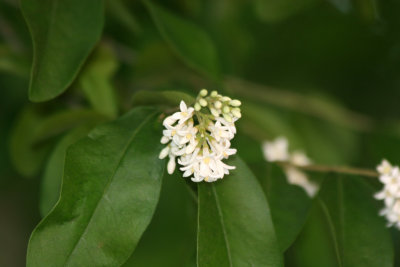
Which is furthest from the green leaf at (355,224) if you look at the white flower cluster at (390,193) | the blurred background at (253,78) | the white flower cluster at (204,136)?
the white flower cluster at (204,136)

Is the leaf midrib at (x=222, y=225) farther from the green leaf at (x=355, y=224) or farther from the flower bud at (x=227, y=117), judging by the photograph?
the green leaf at (x=355, y=224)

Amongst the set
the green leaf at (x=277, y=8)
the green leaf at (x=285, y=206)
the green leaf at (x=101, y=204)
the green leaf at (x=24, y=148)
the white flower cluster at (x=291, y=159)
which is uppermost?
Answer: the green leaf at (x=277, y=8)

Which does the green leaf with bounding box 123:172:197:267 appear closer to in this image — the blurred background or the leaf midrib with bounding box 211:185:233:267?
the blurred background

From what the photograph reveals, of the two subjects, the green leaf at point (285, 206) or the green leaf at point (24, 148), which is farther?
the green leaf at point (24, 148)

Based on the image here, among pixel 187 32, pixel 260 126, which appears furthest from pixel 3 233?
pixel 187 32

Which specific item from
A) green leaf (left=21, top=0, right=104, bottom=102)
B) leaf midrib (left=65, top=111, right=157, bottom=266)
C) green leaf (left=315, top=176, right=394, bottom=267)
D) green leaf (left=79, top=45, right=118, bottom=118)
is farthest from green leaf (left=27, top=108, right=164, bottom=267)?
green leaf (left=315, top=176, right=394, bottom=267)

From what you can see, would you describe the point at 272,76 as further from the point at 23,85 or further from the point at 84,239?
the point at 84,239

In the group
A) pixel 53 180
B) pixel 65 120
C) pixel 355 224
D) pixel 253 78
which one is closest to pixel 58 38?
pixel 65 120

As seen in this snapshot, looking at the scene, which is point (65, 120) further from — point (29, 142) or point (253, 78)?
point (253, 78)
